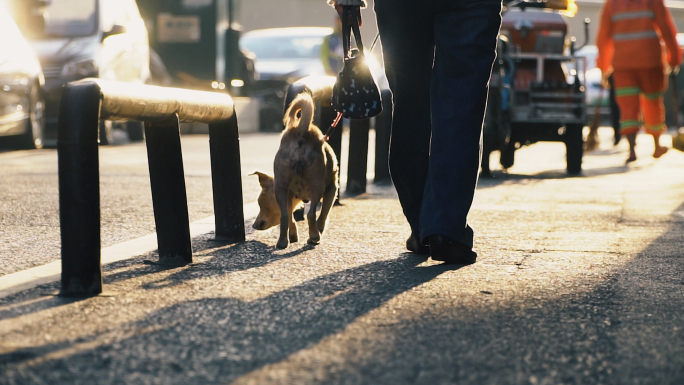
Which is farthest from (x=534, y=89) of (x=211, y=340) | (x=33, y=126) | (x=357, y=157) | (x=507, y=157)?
(x=211, y=340)

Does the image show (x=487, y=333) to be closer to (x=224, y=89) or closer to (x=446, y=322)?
(x=446, y=322)

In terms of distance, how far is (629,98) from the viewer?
38.2ft

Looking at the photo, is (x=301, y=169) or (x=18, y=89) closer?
(x=301, y=169)

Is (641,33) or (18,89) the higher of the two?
(641,33)

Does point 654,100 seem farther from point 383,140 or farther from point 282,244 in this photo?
point 282,244

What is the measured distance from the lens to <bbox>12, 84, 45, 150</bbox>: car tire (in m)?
11.8

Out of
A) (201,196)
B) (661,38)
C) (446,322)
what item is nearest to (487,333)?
(446,322)

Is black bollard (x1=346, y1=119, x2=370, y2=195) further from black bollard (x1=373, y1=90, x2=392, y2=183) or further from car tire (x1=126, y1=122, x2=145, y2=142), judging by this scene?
car tire (x1=126, y1=122, x2=145, y2=142)

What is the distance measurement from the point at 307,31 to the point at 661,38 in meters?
10.1

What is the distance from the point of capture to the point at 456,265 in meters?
4.25

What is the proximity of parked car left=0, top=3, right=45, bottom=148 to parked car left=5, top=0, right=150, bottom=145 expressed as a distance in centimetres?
101

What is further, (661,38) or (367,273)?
(661,38)

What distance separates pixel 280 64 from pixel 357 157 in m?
12.7

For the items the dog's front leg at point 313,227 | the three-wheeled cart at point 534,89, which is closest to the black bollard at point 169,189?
the dog's front leg at point 313,227
